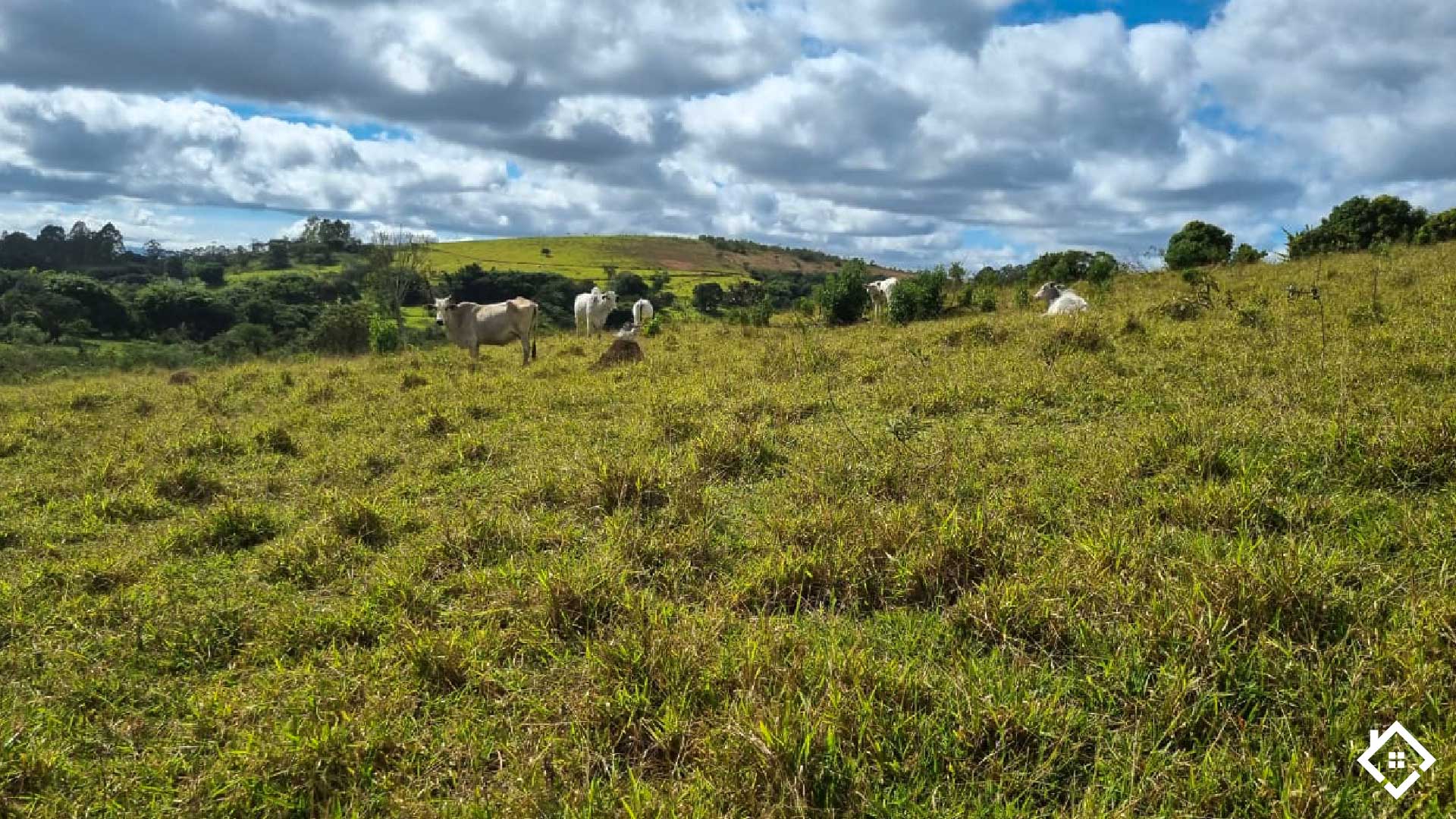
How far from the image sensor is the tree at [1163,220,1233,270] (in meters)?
20.5

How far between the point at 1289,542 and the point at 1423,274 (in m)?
12.0

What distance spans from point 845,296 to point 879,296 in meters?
2.34

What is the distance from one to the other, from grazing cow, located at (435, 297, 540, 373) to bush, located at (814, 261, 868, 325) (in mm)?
7064

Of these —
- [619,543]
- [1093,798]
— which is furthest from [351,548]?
[1093,798]

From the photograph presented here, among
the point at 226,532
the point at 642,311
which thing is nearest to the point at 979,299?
the point at 642,311

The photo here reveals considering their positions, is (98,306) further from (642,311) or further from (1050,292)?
(1050,292)

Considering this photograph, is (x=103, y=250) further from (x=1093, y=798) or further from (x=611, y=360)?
(x=1093, y=798)

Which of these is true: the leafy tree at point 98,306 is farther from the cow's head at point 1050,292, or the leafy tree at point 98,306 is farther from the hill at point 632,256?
the cow's head at point 1050,292

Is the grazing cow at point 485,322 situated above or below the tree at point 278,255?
below

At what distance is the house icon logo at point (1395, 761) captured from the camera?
7.11 feet

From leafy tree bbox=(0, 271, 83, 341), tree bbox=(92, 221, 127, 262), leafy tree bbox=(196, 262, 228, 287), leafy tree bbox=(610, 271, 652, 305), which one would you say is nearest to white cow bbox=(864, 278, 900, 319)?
leafy tree bbox=(610, 271, 652, 305)

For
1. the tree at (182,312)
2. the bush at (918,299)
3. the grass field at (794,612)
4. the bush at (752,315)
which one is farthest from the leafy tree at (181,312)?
the grass field at (794,612)

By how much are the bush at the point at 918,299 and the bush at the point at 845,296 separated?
1.01m

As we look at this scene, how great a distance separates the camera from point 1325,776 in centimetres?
223
